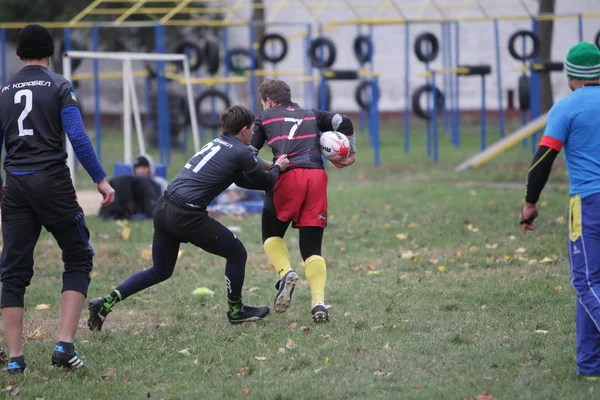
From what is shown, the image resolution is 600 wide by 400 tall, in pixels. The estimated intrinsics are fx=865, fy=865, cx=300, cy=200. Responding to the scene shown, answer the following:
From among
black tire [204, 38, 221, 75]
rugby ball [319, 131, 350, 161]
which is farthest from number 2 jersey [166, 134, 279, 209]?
black tire [204, 38, 221, 75]

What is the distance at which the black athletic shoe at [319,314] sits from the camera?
6344mm

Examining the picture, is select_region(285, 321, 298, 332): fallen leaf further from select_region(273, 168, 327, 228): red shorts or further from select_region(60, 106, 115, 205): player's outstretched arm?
select_region(60, 106, 115, 205): player's outstretched arm

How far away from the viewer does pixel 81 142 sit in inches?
208

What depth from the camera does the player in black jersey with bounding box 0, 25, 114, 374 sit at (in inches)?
205

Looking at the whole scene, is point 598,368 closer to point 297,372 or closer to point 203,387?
point 297,372

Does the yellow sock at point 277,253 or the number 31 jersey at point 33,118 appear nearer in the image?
the number 31 jersey at point 33,118

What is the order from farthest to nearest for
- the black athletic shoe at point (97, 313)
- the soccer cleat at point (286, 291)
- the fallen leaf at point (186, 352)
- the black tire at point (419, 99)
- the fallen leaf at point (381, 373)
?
the black tire at point (419, 99) < the black athletic shoe at point (97, 313) < the soccer cleat at point (286, 291) < the fallen leaf at point (186, 352) < the fallen leaf at point (381, 373)

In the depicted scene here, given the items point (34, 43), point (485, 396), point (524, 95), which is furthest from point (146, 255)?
point (524, 95)

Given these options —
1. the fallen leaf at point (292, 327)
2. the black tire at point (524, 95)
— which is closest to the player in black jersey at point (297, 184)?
the fallen leaf at point (292, 327)

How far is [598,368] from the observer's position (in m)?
4.77

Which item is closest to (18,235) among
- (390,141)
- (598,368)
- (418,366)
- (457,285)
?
(418,366)

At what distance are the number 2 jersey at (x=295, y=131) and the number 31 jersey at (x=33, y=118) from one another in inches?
65.8

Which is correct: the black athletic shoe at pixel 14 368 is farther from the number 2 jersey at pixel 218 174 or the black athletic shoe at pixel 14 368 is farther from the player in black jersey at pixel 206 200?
the number 2 jersey at pixel 218 174

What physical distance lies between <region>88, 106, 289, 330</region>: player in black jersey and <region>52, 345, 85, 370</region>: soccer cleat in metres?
1.00
